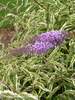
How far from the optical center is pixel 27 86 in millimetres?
2932

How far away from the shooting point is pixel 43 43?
1830mm

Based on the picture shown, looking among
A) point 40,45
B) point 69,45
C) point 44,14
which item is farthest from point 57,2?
point 40,45

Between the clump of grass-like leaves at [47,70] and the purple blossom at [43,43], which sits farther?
the clump of grass-like leaves at [47,70]

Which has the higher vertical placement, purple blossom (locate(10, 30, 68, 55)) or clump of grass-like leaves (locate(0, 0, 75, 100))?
purple blossom (locate(10, 30, 68, 55))

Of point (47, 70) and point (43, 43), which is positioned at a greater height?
point (43, 43)

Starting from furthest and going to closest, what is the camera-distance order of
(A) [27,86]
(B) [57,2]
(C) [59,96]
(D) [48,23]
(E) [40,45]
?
(B) [57,2]
(D) [48,23]
(A) [27,86]
(C) [59,96]
(E) [40,45]

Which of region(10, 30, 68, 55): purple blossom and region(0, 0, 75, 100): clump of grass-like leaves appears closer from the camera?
region(10, 30, 68, 55): purple blossom

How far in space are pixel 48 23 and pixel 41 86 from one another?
886 mm

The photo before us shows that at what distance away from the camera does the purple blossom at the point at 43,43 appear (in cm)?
180

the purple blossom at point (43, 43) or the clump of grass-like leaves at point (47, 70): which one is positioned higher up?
the purple blossom at point (43, 43)

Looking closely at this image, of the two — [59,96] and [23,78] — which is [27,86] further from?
[59,96]

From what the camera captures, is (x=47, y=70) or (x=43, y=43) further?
(x=47, y=70)

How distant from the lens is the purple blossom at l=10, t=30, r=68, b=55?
180 centimetres

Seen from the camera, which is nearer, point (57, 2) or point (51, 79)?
point (51, 79)
